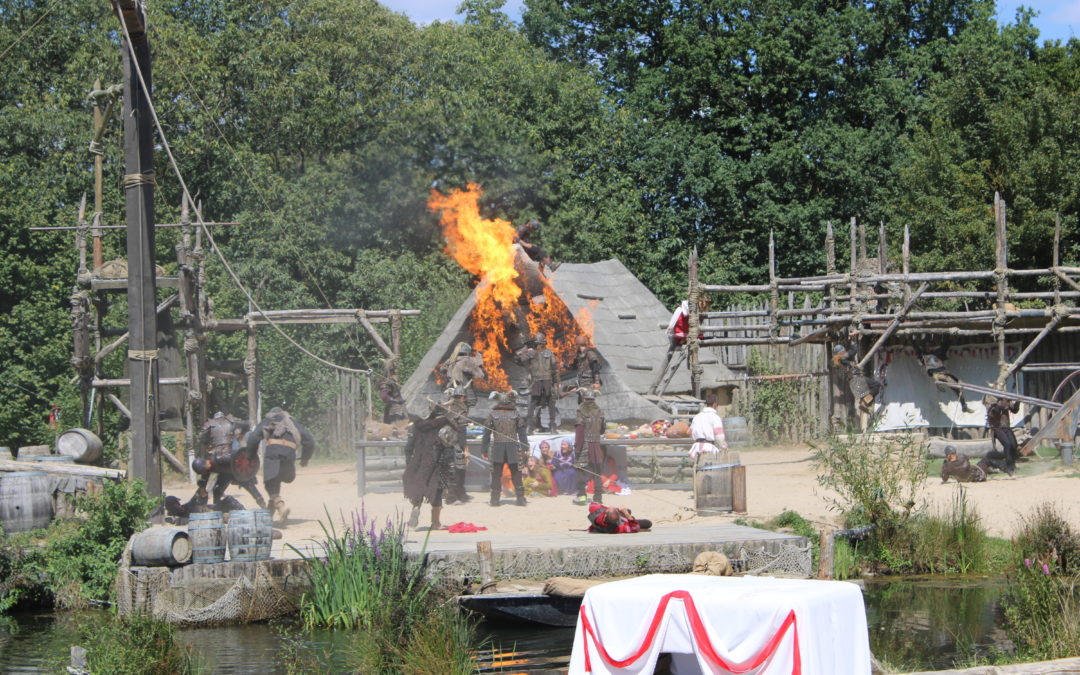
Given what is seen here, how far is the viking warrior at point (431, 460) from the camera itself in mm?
14875

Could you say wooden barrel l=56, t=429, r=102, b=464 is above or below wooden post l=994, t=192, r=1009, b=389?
below

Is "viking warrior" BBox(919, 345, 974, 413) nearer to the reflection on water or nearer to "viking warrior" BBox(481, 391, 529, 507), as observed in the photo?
"viking warrior" BBox(481, 391, 529, 507)

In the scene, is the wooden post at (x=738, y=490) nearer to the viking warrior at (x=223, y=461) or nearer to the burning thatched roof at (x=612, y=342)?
the burning thatched roof at (x=612, y=342)

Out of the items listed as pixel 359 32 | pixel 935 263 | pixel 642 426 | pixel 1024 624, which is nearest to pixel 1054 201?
pixel 935 263

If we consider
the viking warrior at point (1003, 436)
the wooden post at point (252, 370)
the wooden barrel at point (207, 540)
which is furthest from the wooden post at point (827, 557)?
the wooden post at point (252, 370)

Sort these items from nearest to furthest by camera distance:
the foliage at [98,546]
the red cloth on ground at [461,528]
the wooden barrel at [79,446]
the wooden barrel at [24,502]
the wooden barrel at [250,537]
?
the wooden barrel at [250,537], the foliage at [98,546], the red cloth on ground at [461,528], the wooden barrel at [24,502], the wooden barrel at [79,446]

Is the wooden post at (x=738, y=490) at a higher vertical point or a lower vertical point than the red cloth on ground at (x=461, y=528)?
higher

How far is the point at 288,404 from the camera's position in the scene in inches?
1099

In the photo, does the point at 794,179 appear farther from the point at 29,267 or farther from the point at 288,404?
the point at 29,267

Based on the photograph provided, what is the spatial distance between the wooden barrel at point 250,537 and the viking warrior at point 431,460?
2.25m

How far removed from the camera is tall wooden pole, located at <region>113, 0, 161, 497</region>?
1412 centimetres

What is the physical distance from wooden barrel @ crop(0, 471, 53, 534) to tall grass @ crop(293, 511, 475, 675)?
15.8 feet

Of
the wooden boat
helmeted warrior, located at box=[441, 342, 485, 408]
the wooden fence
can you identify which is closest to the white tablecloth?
the wooden boat

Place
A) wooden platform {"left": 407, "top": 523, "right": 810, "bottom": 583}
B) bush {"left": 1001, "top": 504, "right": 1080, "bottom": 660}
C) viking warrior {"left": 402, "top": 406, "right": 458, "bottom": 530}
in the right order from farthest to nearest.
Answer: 1. viking warrior {"left": 402, "top": 406, "right": 458, "bottom": 530}
2. wooden platform {"left": 407, "top": 523, "right": 810, "bottom": 583}
3. bush {"left": 1001, "top": 504, "right": 1080, "bottom": 660}
